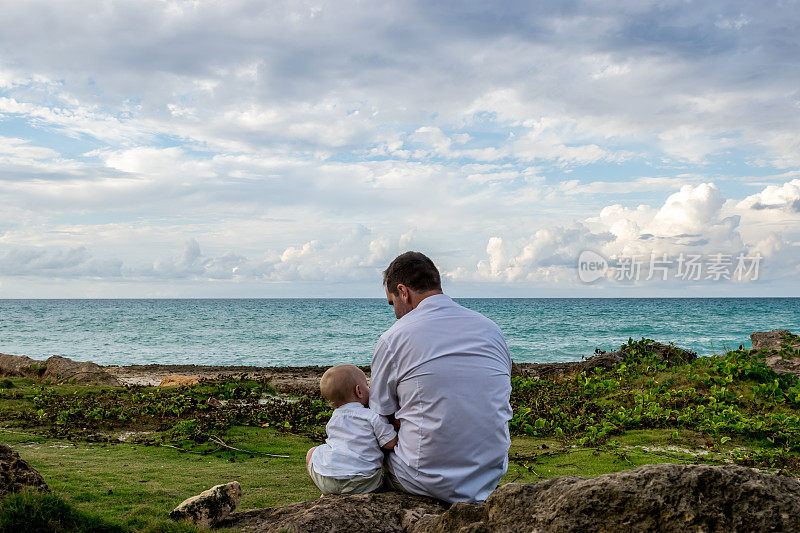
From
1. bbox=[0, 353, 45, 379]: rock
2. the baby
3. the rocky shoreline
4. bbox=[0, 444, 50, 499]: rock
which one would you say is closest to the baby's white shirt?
the baby

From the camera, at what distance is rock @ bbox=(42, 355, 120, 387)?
47.4 feet

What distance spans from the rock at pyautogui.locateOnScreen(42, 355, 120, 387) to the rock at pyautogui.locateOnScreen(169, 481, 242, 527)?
11.1 m

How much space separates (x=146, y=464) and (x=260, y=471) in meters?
1.46

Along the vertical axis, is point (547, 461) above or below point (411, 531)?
below

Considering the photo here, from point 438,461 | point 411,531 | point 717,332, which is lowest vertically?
point 717,332

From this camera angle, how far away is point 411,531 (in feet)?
11.2

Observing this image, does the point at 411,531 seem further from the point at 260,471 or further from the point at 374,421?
the point at 260,471

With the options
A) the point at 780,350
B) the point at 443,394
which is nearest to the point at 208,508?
the point at 443,394

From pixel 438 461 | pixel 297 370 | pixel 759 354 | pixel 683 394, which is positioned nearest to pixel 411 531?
pixel 438 461

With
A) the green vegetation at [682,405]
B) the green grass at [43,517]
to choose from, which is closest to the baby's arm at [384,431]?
the green grass at [43,517]

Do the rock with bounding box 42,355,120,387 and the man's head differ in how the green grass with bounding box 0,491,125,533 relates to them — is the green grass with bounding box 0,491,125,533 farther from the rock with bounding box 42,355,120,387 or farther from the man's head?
the rock with bounding box 42,355,120,387

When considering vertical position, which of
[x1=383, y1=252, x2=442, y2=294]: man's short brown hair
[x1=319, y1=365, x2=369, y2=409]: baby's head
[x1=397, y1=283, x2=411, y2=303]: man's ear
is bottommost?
[x1=319, y1=365, x2=369, y2=409]: baby's head

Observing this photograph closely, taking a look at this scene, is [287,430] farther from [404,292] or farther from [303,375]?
[303,375]

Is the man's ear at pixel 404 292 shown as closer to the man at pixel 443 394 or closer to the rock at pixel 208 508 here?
the man at pixel 443 394
